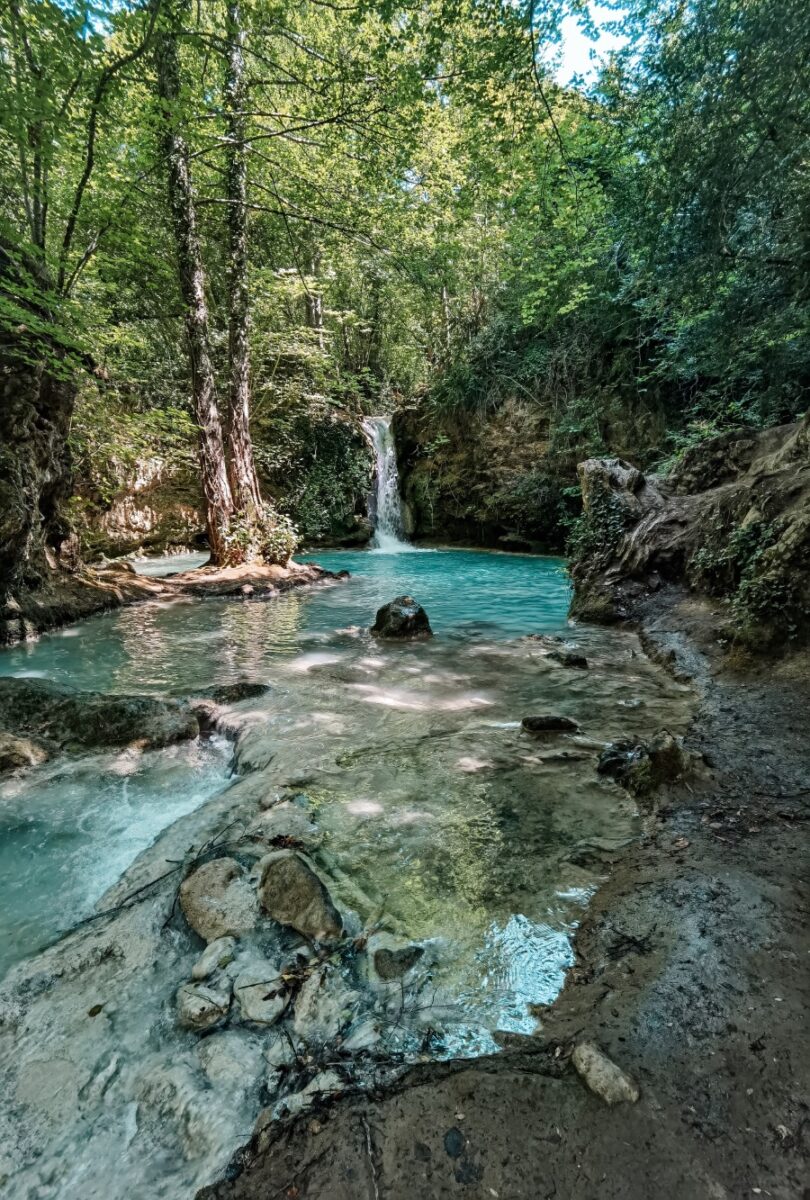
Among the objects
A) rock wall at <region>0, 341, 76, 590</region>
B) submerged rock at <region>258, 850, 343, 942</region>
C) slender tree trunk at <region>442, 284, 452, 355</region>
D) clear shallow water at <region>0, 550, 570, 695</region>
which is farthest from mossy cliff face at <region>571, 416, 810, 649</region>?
slender tree trunk at <region>442, 284, 452, 355</region>

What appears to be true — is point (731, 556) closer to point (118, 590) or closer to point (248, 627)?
point (248, 627)

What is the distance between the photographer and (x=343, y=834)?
280 centimetres

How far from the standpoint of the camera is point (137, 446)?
1139 centimetres

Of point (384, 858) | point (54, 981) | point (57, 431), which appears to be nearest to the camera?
point (54, 981)

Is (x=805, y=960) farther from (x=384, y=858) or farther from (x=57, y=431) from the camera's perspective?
(x=57, y=431)

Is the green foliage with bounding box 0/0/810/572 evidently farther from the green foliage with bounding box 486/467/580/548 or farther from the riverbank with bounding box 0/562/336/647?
the riverbank with bounding box 0/562/336/647

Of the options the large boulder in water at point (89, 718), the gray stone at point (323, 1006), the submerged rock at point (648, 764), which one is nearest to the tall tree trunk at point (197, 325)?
the large boulder in water at point (89, 718)

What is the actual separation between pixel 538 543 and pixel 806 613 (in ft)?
44.0

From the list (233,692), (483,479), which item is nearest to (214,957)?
(233,692)

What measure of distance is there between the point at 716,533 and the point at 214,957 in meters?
6.37

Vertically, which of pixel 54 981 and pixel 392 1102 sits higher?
pixel 392 1102

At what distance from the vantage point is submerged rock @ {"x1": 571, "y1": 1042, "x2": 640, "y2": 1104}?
1.39m

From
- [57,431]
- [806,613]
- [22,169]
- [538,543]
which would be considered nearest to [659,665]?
[806,613]

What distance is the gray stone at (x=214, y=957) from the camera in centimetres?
204
